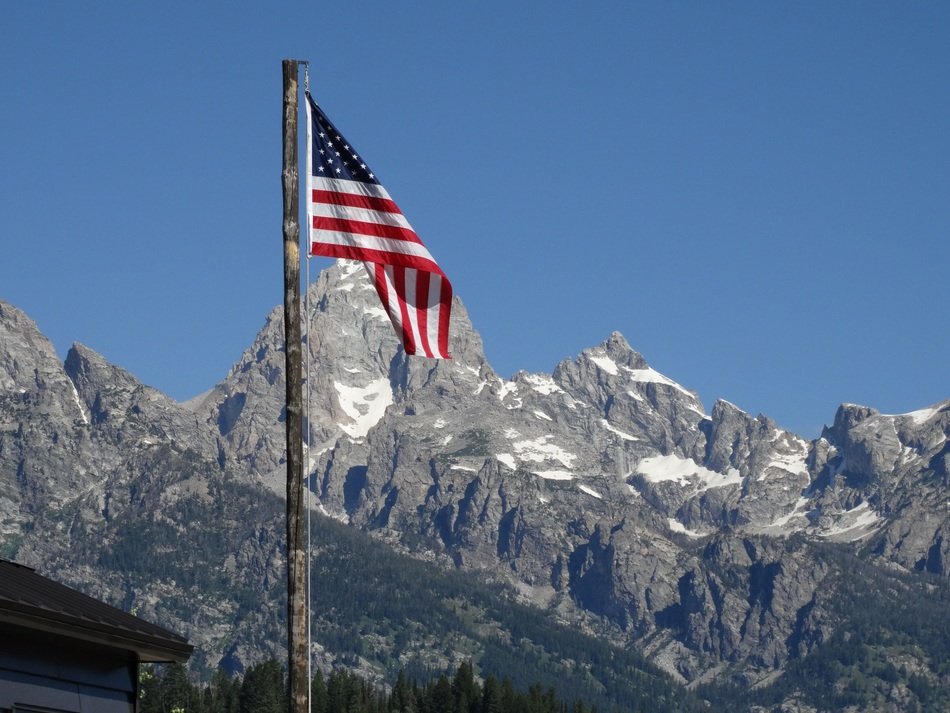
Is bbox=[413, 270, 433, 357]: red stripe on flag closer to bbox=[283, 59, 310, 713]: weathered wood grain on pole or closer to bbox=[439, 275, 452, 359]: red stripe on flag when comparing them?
bbox=[439, 275, 452, 359]: red stripe on flag

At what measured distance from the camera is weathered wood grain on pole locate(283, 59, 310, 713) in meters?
29.0

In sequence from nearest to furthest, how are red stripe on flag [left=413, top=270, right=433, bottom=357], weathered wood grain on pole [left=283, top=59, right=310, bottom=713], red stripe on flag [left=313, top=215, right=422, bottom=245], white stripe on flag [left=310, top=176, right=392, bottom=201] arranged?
weathered wood grain on pole [left=283, top=59, right=310, bottom=713], red stripe on flag [left=313, top=215, right=422, bottom=245], white stripe on flag [left=310, top=176, right=392, bottom=201], red stripe on flag [left=413, top=270, right=433, bottom=357]

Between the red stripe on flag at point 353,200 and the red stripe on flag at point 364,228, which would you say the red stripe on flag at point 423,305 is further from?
the red stripe on flag at point 353,200

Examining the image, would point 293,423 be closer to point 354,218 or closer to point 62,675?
point 354,218

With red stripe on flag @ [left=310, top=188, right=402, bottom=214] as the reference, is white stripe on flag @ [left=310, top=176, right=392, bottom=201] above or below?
above

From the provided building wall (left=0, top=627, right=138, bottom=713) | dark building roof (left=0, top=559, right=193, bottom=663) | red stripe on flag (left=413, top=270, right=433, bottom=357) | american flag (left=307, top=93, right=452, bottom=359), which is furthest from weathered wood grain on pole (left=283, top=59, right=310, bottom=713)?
red stripe on flag (left=413, top=270, right=433, bottom=357)

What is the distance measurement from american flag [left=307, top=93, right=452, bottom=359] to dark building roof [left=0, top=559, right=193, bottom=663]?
23.2 feet

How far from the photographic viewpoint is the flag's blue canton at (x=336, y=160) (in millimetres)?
31328

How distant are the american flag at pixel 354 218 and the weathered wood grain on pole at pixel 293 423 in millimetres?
1059

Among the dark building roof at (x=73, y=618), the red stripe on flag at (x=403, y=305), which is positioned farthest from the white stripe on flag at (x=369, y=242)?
the dark building roof at (x=73, y=618)

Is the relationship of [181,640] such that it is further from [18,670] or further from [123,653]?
[18,670]

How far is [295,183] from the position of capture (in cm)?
3008

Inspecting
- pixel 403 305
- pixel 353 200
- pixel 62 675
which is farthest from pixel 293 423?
pixel 62 675

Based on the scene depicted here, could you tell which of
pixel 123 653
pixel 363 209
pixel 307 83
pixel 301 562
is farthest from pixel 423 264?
pixel 123 653
